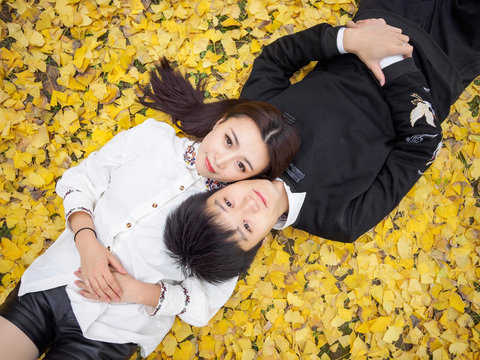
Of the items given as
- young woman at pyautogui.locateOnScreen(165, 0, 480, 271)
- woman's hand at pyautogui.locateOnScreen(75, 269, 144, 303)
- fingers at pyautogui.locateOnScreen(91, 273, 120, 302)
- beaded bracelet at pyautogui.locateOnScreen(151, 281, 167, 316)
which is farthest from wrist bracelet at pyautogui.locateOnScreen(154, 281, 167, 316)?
young woman at pyautogui.locateOnScreen(165, 0, 480, 271)

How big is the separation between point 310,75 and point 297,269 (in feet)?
4.23

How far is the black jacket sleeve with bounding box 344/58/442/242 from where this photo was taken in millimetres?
1962

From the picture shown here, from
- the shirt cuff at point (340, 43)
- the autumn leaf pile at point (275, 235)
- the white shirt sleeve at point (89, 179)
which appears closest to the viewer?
the white shirt sleeve at point (89, 179)

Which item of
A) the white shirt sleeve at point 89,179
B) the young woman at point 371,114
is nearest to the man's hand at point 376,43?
the young woman at point 371,114

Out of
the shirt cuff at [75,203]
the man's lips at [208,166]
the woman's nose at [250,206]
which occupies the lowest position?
the woman's nose at [250,206]

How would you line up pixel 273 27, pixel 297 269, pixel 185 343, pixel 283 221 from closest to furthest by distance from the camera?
pixel 283 221 < pixel 185 343 < pixel 297 269 < pixel 273 27

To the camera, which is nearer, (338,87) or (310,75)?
(338,87)

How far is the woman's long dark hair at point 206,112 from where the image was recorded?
183cm

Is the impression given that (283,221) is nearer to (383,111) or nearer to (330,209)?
(330,209)

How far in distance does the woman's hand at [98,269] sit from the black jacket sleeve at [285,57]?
1224 millimetres

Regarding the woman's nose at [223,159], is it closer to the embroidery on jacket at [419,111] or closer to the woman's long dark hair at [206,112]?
the woman's long dark hair at [206,112]

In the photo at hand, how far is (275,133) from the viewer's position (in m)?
1.82

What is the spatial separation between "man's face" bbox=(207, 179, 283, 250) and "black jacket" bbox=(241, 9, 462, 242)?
0.37 metres

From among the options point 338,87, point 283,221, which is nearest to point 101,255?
point 283,221
